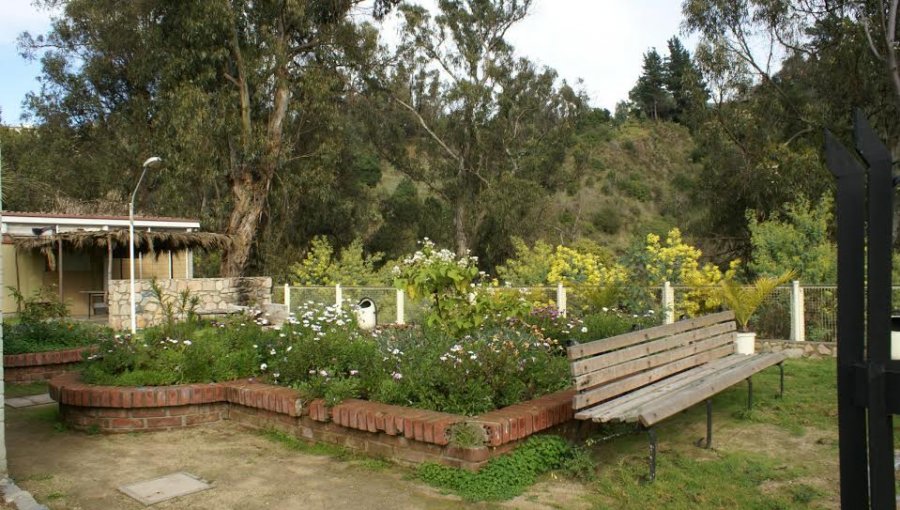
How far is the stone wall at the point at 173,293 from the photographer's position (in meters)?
17.6

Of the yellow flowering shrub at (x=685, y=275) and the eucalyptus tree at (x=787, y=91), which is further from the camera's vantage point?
the eucalyptus tree at (x=787, y=91)

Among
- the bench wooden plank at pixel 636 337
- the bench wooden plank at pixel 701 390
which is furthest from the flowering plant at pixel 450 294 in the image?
the bench wooden plank at pixel 701 390

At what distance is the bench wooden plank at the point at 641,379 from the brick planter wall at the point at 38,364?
268 inches

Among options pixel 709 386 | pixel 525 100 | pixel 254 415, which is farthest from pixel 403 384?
pixel 525 100

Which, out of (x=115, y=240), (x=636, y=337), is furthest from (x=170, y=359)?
(x=115, y=240)

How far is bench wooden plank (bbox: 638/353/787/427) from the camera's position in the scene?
444cm

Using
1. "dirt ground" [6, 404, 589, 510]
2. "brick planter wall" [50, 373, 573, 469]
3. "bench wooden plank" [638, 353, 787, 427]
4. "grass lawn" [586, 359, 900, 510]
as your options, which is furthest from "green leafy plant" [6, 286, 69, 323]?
"bench wooden plank" [638, 353, 787, 427]

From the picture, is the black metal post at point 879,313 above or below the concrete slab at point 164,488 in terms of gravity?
above

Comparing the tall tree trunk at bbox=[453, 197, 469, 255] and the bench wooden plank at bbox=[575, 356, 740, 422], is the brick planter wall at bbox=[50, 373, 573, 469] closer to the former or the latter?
the bench wooden plank at bbox=[575, 356, 740, 422]

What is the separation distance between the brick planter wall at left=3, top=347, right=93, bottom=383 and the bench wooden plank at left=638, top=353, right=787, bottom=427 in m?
7.26

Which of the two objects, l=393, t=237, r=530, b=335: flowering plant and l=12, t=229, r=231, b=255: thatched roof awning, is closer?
l=393, t=237, r=530, b=335: flowering plant

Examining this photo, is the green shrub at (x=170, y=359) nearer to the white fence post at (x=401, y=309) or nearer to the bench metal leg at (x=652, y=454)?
the bench metal leg at (x=652, y=454)

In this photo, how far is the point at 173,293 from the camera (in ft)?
57.0

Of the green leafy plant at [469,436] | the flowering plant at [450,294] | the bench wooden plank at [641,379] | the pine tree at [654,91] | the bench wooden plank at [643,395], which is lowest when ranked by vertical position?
the green leafy plant at [469,436]
